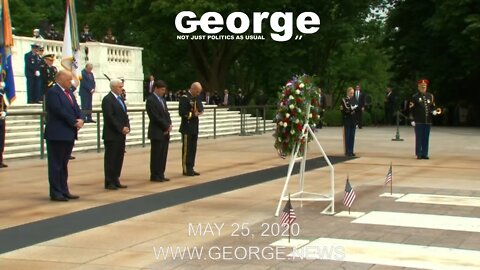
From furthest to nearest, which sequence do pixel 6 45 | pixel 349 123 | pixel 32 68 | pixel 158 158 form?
pixel 32 68 → pixel 349 123 → pixel 6 45 → pixel 158 158

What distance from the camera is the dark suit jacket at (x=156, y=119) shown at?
536 inches

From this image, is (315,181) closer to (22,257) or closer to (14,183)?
(14,183)

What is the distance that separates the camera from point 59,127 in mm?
11023

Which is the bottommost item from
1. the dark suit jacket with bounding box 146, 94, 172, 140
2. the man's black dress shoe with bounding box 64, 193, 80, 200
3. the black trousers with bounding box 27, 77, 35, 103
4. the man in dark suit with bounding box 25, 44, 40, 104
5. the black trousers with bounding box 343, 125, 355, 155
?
the man's black dress shoe with bounding box 64, 193, 80, 200

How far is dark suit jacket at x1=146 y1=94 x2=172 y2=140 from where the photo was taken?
44.7 ft

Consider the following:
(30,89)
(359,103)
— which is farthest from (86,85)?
(359,103)

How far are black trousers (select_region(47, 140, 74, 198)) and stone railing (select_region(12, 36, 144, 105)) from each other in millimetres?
13061

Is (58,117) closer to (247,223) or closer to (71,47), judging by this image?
(247,223)

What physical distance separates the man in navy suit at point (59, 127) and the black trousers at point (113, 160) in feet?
4.49

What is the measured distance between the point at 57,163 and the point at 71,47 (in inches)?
428

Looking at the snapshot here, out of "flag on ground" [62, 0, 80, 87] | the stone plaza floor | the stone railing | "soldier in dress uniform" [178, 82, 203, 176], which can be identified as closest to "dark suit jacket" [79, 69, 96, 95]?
"flag on ground" [62, 0, 80, 87]

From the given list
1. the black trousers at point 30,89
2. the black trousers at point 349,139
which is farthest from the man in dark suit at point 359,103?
the black trousers at point 30,89

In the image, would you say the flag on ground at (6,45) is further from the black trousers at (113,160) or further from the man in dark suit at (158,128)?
the black trousers at (113,160)

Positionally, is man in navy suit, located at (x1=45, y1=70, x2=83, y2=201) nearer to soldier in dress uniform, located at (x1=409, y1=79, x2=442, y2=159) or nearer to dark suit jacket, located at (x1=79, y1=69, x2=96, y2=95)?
soldier in dress uniform, located at (x1=409, y1=79, x2=442, y2=159)
